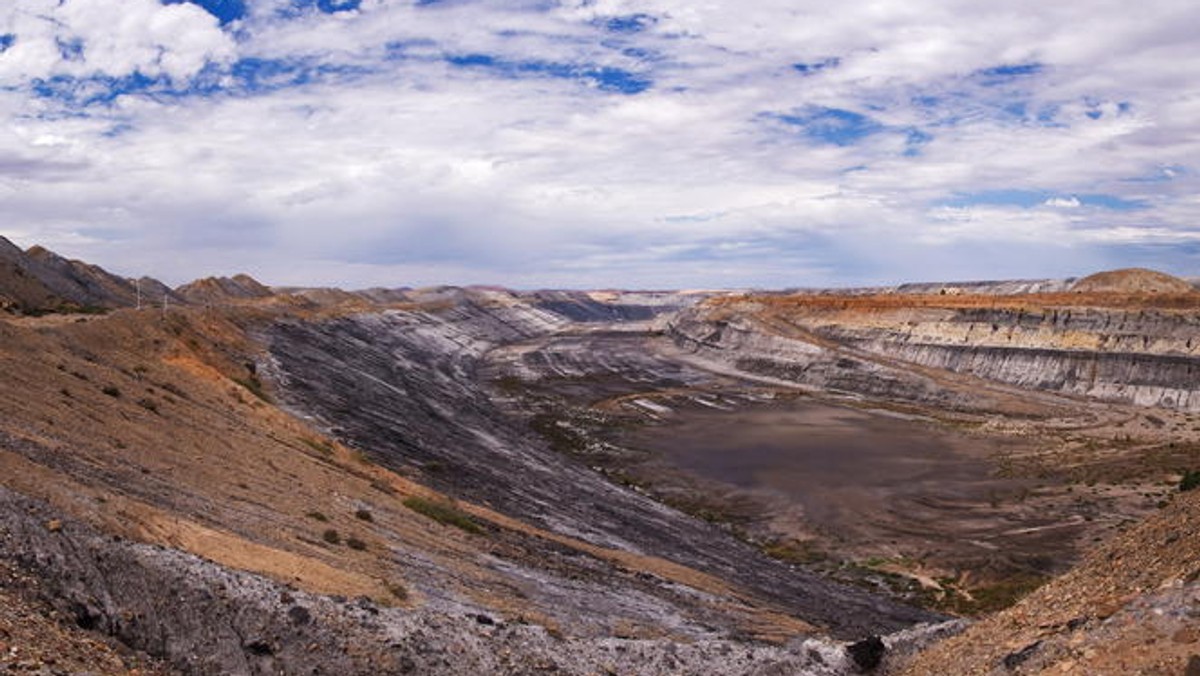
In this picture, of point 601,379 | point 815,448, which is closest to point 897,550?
point 815,448

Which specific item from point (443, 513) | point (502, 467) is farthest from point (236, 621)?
point (502, 467)

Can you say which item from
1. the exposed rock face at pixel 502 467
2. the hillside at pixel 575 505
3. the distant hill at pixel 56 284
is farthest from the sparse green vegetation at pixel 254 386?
the distant hill at pixel 56 284

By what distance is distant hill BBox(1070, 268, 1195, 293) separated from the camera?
415ft

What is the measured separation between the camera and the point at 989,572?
36344mm

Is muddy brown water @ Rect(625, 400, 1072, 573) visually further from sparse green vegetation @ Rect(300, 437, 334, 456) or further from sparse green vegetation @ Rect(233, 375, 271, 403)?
sparse green vegetation @ Rect(233, 375, 271, 403)

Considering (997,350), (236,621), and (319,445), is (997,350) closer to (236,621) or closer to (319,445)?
(319,445)

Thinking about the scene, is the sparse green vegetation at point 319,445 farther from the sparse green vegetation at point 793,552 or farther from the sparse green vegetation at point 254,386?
the sparse green vegetation at point 793,552

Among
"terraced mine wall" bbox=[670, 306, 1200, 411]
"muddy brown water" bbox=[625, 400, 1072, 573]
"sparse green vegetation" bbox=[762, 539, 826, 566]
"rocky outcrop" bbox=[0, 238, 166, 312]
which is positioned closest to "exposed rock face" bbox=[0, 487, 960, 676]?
"sparse green vegetation" bbox=[762, 539, 826, 566]

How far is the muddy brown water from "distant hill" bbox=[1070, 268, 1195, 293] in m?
70.3

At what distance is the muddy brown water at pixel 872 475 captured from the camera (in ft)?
137

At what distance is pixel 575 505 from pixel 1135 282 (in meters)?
125

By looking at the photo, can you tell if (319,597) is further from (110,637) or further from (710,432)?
(710,432)

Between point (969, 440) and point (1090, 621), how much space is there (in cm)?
6087

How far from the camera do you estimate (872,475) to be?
5591 centimetres
